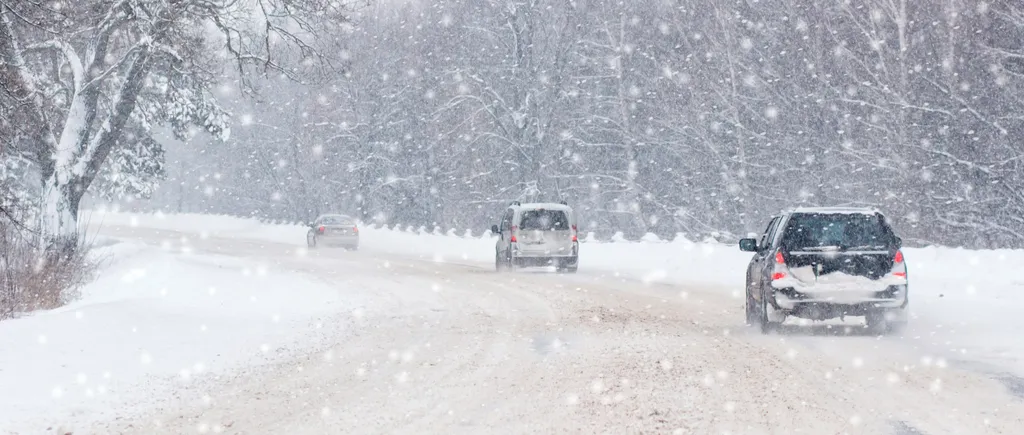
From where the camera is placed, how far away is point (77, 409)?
28.1 ft

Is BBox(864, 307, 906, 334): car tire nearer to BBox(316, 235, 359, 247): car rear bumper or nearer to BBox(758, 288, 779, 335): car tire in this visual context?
BBox(758, 288, 779, 335): car tire

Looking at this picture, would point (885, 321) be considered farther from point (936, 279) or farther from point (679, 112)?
point (679, 112)

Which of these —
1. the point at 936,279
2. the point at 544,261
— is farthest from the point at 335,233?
the point at 936,279

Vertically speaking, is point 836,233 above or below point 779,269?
above

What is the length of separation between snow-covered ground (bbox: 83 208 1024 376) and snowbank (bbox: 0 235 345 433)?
8.07 m

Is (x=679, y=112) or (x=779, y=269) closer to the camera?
(x=779, y=269)

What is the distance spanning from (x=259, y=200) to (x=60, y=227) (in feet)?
212

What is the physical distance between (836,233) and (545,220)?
46.5ft

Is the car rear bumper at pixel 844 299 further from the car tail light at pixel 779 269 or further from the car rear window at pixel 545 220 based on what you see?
the car rear window at pixel 545 220

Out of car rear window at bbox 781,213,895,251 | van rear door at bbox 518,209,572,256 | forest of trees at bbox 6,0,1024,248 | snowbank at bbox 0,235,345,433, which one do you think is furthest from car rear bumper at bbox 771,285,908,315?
van rear door at bbox 518,209,572,256

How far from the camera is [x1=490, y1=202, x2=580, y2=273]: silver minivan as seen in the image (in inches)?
1112

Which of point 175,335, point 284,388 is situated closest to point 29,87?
point 175,335

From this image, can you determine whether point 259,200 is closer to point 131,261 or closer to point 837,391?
point 131,261

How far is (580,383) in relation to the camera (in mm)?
9758
